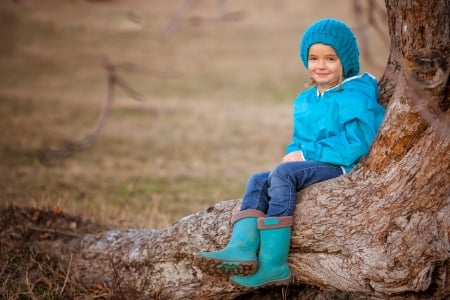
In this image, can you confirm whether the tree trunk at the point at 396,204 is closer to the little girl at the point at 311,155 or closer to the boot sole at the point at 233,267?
the little girl at the point at 311,155

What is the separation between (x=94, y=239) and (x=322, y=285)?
1.64 meters

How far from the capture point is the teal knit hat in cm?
341

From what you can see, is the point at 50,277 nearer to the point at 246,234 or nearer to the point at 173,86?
the point at 246,234

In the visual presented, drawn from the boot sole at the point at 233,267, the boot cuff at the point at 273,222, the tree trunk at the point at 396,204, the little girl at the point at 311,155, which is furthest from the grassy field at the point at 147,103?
the boot sole at the point at 233,267

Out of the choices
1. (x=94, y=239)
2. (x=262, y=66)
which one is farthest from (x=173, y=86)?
(x=94, y=239)

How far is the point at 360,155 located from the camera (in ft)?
11.0

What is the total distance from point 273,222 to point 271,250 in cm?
14

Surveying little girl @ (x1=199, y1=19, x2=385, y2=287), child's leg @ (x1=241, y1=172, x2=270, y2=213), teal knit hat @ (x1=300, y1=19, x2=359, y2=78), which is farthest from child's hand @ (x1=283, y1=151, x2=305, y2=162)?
teal knit hat @ (x1=300, y1=19, x2=359, y2=78)

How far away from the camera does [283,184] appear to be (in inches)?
131

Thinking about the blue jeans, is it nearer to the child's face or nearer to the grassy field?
the child's face

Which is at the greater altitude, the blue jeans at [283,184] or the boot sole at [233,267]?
the blue jeans at [283,184]

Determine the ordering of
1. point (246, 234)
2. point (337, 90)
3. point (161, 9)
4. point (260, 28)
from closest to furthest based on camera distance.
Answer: point (246, 234) < point (337, 90) < point (161, 9) < point (260, 28)

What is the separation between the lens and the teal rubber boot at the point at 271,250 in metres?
3.23

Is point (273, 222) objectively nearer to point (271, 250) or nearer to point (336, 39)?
point (271, 250)
